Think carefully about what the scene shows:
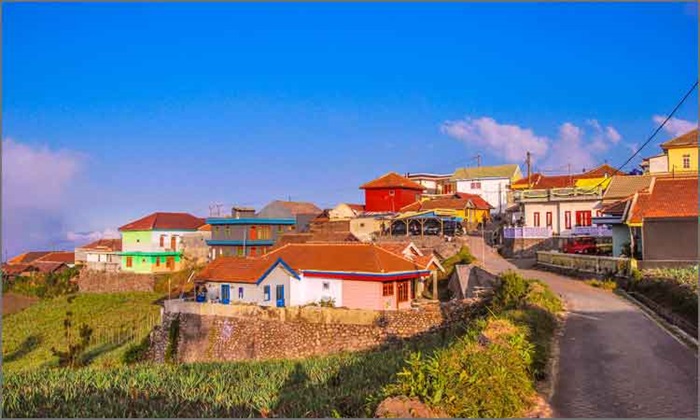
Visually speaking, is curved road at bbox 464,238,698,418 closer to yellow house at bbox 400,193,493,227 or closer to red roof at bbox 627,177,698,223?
red roof at bbox 627,177,698,223

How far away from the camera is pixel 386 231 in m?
41.5

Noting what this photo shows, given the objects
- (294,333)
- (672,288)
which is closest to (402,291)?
(294,333)

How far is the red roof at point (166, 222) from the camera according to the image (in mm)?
49188

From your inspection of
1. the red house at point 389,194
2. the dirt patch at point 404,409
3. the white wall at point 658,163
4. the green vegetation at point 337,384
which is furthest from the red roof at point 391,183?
the dirt patch at point 404,409

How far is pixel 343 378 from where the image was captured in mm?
13703

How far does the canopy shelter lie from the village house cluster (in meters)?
0.13

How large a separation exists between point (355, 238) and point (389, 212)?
8361 mm

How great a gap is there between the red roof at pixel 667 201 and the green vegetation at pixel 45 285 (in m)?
44.2

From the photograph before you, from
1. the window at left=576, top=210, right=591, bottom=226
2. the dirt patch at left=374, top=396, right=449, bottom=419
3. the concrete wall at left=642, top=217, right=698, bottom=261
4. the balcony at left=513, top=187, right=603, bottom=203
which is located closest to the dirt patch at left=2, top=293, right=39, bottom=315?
the balcony at left=513, top=187, right=603, bottom=203

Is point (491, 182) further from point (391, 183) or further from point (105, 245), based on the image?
point (105, 245)

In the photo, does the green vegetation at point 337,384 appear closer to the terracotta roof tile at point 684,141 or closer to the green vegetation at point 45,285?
the terracotta roof tile at point 684,141

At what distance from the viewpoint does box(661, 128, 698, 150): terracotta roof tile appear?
3666 cm

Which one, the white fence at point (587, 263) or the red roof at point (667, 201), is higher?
the red roof at point (667, 201)

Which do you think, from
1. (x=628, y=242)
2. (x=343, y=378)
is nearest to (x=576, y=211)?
(x=628, y=242)
